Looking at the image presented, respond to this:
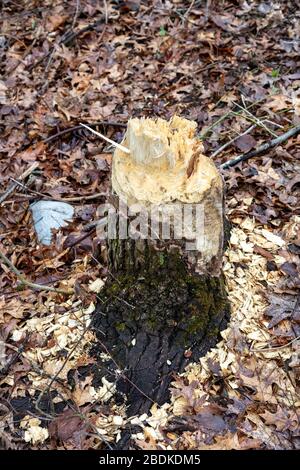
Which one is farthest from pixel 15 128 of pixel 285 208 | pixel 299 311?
pixel 299 311

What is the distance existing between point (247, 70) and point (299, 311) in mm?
3420

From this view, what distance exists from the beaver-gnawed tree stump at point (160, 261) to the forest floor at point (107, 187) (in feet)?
0.44

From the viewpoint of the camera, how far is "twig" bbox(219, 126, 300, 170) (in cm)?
453

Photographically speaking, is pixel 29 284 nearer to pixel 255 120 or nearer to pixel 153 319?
pixel 153 319

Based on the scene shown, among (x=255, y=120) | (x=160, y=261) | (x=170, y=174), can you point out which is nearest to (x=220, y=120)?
(x=255, y=120)

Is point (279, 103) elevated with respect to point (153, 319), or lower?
elevated

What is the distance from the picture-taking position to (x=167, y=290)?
9.78 feet

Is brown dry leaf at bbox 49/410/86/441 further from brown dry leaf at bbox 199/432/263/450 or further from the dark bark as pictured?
brown dry leaf at bbox 199/432/263/450

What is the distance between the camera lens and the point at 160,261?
288 cm

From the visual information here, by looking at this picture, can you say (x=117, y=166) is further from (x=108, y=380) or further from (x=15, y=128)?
(x=15, y=128)

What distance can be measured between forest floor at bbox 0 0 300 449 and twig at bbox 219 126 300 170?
7cm

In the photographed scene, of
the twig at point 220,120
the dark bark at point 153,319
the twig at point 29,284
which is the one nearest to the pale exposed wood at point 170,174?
the dark bark at point 153,319

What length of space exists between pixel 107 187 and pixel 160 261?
1913 millimetres

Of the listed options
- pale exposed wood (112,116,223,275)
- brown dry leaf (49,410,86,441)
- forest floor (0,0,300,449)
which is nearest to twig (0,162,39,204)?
forest floor (0,0,300,449)
